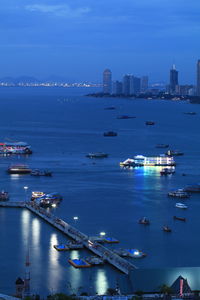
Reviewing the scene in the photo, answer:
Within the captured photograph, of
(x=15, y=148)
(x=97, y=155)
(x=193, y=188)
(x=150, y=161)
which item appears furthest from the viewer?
(x=15, y=148)

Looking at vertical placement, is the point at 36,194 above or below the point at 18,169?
below

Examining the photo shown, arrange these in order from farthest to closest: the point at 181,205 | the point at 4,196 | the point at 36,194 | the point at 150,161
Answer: the point at 150,161 → the point at 36,194 → the point at 4,196 → the point at 181,205

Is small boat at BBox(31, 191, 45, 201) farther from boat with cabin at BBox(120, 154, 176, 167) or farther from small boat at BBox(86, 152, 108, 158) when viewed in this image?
small boat at BBox(86, 152, 108, 158)

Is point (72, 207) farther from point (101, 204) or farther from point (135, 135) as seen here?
point (135, 135)

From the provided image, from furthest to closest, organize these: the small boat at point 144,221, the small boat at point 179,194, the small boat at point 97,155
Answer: the small boat at point 97,155, the small boat at point 179,194, the small boat at point 144,221

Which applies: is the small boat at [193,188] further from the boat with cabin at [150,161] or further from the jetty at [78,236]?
the boat with cabin at [150,161]

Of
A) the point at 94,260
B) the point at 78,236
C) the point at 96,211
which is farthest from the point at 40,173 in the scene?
the point at 94,260

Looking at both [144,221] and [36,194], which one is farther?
[36,194]

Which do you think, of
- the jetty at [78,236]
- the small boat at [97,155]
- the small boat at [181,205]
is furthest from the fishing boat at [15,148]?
the small boat at [181,205]

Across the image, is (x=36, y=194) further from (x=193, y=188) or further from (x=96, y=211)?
(x=193, y=188)
